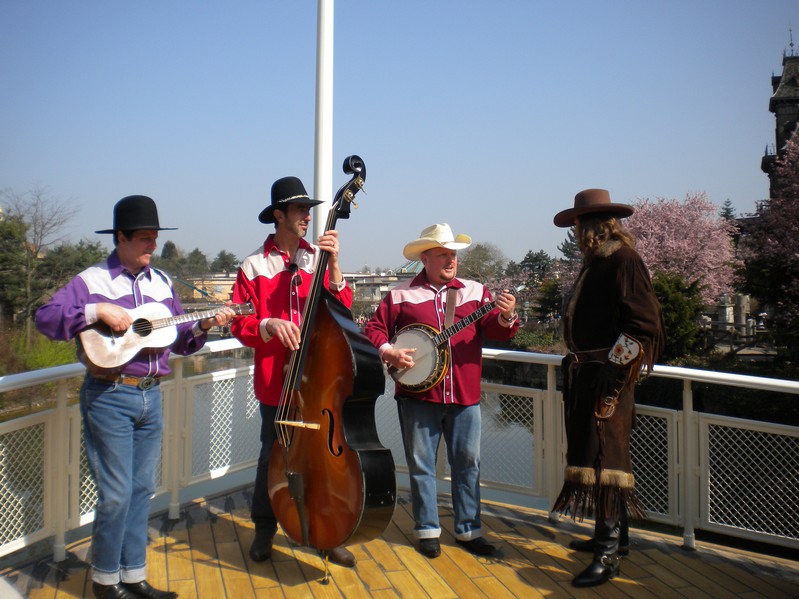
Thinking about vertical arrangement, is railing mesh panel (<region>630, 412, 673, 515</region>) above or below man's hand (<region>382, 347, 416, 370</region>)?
below

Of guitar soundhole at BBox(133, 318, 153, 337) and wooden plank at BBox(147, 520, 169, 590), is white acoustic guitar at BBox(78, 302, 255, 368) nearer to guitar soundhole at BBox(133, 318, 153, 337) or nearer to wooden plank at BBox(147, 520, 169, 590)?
guitar soundhole at BBox(133, 318, 153, 337)

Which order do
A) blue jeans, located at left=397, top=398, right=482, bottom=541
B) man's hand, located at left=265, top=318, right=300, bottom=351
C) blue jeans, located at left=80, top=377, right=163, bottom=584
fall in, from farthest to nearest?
blue jeans, located at left=397, top=398, right=482, bottom=541 < man's hand, located at left=265, top=318, right=300, bottom=351 < blue jeans, located at left=80, top=377, right=163, bottom=584

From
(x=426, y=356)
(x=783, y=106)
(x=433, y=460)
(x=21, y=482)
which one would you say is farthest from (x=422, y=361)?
(x=783, y=106)

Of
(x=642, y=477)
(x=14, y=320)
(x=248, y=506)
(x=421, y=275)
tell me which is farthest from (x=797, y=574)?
(x=14, y=320)

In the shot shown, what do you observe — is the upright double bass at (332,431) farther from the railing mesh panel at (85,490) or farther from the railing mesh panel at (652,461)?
the railing mesh panel at (652,461)

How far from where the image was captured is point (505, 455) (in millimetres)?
Result: 4230

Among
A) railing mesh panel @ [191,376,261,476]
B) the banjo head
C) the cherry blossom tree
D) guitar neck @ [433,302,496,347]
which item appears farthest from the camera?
the cherry blossom tree

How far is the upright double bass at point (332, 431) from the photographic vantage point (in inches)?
A: 110

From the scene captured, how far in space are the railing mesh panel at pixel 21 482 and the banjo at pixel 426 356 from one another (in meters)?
1.71

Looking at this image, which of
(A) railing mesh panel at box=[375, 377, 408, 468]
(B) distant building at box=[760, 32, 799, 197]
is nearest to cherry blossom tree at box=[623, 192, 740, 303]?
(B) distant building at box=[760, 32, 799, 197]

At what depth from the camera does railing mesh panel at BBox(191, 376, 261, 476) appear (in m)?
4.04

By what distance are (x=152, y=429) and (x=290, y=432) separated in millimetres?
590

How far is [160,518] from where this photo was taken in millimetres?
3883

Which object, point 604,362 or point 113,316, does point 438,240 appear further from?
point 113,316
